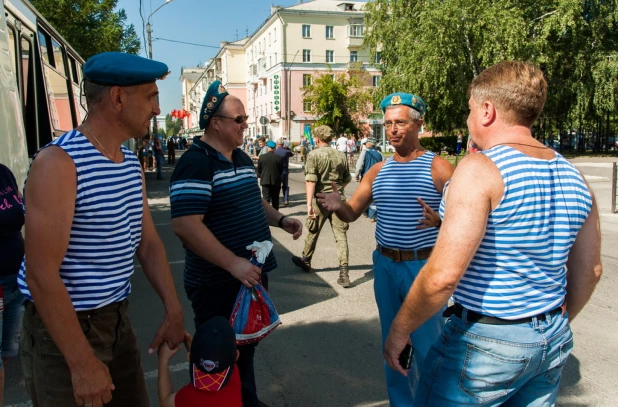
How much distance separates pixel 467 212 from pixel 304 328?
3.33 metres

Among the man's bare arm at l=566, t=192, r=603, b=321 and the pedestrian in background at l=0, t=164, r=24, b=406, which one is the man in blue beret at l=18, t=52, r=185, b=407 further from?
the man's bare arm at l=566, t=192, r=603, b=321

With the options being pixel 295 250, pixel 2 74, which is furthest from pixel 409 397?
pixel 295 250

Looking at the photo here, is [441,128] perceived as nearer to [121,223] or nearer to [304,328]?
[304,328]

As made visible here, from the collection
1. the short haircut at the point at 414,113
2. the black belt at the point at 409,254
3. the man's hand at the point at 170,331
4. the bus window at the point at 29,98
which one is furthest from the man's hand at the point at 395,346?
the bus window at the point at 29,98

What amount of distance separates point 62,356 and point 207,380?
1.76ft

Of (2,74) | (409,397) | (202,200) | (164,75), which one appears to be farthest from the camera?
(2,74)

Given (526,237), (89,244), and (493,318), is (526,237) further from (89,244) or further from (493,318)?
(89,244)

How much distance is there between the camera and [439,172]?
3082mm

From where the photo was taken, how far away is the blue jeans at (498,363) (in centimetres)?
171

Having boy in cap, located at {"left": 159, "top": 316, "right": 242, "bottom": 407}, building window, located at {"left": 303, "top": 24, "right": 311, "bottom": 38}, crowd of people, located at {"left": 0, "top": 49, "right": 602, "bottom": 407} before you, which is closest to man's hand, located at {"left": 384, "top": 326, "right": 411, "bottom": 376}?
→ crowd of people, located at {"left": 0, "top": 49, "right": 602, "bottom": 407}

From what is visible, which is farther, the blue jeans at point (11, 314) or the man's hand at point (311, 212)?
the man's hand at point (311, 212)

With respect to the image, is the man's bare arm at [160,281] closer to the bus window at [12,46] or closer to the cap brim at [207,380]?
the cap brim at [207,380]

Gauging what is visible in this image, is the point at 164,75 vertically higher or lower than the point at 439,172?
higher

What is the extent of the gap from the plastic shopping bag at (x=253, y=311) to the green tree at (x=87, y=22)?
1464 centimetres
